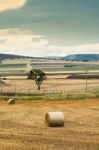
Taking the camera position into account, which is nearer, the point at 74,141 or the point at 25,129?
the point at 74,141

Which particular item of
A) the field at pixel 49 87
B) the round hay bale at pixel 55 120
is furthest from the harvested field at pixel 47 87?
the round hay bale at pixel 55 120

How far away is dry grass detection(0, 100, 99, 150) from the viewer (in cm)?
2392

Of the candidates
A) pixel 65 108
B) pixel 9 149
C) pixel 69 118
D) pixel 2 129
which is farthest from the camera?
pixel 65 108

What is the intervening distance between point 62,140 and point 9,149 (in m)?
3.84

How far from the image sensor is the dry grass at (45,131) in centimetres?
2392

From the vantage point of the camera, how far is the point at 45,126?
3150 cm

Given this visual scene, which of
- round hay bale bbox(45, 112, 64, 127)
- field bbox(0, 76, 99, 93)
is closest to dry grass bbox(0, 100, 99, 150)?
round hay bale bbox(45, 112, 64, 127)

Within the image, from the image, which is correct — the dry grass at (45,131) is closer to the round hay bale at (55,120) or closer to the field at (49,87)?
the round hay bale at (55,120)

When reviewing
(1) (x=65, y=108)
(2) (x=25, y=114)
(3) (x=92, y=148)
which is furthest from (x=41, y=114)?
(3) (x=92, y=148)

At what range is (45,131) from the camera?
28.8m

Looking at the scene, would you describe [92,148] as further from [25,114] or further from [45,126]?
[25,114]

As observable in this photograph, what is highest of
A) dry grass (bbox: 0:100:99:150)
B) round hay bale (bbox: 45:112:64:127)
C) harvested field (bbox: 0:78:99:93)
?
round hay bale (bbox: 45:112:64:127)

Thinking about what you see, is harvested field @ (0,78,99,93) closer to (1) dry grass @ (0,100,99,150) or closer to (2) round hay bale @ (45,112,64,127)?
(1) dry grass @ (0,100,99,150)

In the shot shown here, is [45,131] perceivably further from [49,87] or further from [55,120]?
[49,87]
